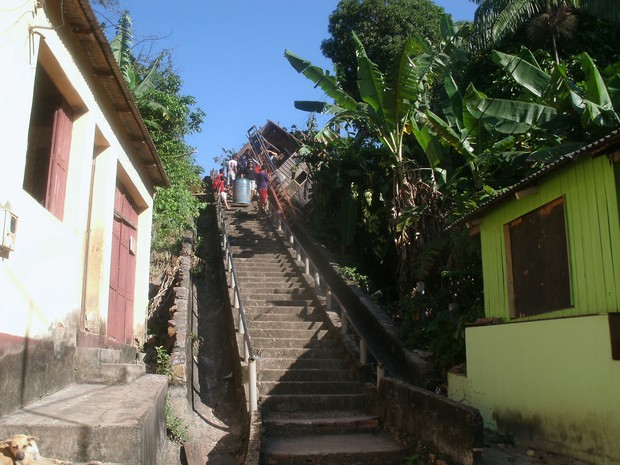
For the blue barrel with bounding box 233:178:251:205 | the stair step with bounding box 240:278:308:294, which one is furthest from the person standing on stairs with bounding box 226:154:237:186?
the stair step with bounding box 240:278:308:294

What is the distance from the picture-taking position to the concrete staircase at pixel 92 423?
409 centimetres

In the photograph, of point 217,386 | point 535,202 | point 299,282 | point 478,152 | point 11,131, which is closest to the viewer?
point 11,131

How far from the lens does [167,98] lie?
1683 centimetres

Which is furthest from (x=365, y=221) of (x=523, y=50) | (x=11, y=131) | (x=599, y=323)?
(x=11, y=131)

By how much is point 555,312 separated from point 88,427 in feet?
18.1

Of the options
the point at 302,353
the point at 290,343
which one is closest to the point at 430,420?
the point at 302,353

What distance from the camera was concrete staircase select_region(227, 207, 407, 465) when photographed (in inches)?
299

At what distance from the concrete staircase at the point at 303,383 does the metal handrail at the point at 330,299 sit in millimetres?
253

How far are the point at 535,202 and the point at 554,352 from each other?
2.02m

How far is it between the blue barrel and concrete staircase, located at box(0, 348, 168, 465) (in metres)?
18.9

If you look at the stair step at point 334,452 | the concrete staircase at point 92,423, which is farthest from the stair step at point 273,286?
the concrete staircase at point 92,423

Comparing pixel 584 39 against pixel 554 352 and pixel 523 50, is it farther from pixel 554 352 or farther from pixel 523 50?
pixel 554 352

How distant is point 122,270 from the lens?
29.9 feet

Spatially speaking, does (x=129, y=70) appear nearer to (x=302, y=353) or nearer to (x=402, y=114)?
(x=402, y=114)
